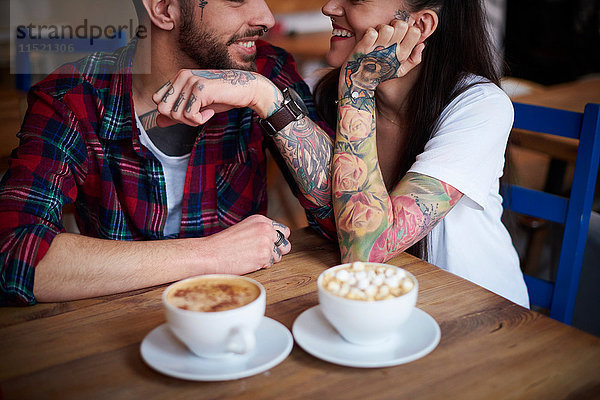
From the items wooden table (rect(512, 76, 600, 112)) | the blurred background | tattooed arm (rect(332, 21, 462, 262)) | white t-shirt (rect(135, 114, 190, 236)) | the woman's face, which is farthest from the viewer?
the blurred background

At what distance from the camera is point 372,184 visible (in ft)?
3.94

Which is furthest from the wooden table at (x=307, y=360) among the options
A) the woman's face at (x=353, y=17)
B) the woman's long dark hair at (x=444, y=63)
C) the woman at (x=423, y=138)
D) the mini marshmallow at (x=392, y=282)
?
the woman's face at (x=353, y=17)

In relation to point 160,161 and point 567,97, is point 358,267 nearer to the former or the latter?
point 160,161

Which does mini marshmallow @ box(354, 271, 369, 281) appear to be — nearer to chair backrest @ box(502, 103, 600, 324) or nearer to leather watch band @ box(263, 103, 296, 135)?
leather watch band @ box(263, 103, 296, 135)

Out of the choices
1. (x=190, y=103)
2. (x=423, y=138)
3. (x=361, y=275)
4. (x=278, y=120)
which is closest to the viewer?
(x=361, y=275)

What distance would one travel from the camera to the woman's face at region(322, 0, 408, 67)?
1.38 metres

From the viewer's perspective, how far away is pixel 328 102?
1624 mm

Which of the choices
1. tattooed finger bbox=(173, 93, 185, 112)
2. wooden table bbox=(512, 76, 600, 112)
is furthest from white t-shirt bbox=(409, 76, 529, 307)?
wooden table bbox=(512, 76, 600, 112)

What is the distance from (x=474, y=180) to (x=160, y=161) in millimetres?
755

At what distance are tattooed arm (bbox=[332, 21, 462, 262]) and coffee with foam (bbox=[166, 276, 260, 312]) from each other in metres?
0.37

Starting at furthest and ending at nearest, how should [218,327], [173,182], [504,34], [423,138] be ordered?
[504,34]
[173,182]
[423,138]
[218,327]

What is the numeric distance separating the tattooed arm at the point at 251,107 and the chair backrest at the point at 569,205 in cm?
58

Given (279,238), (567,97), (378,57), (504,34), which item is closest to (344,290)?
(279,238)

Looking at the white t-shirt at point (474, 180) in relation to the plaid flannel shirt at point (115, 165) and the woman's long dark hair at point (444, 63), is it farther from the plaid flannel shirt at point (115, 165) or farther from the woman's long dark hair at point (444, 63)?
the plaid flannel shirt at point (115, 165)
